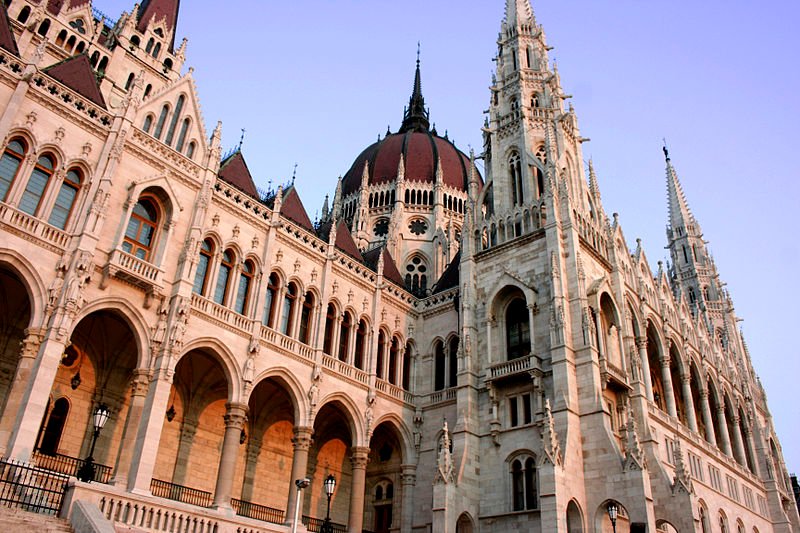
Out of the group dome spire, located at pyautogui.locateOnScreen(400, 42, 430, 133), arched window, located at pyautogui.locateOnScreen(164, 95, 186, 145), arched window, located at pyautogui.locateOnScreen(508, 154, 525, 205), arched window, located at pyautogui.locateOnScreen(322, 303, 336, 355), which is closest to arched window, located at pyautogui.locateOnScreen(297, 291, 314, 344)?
arched window, located at pyautogui.locateOnScreen(322, 303, 336, 355)

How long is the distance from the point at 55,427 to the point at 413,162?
34.7 m

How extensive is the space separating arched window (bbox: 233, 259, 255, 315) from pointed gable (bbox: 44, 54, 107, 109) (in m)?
6.84

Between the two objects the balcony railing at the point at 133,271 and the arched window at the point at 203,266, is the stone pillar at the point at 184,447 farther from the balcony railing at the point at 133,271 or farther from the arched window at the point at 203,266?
the balcony railing at the point at 133,271

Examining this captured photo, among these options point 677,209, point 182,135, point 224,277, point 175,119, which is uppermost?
point 677,209

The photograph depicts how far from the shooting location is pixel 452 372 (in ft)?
91.9

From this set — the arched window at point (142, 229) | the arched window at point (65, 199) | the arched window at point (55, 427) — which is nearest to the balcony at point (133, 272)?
the arched window at point (142, 229)

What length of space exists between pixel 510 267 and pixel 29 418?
17997 millimetres

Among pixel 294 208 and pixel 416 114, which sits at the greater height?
pixel 416 114

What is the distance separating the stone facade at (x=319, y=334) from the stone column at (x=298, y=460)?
2.9 inches

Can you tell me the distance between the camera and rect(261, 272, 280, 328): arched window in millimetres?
23422

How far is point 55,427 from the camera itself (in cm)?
1952

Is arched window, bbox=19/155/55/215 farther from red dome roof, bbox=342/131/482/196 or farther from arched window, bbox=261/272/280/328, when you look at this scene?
red dome roof, bbox=342/131/482/196

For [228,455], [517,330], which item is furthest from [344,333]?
[228,455]

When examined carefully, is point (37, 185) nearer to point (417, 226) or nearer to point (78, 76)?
point (78, 76)
